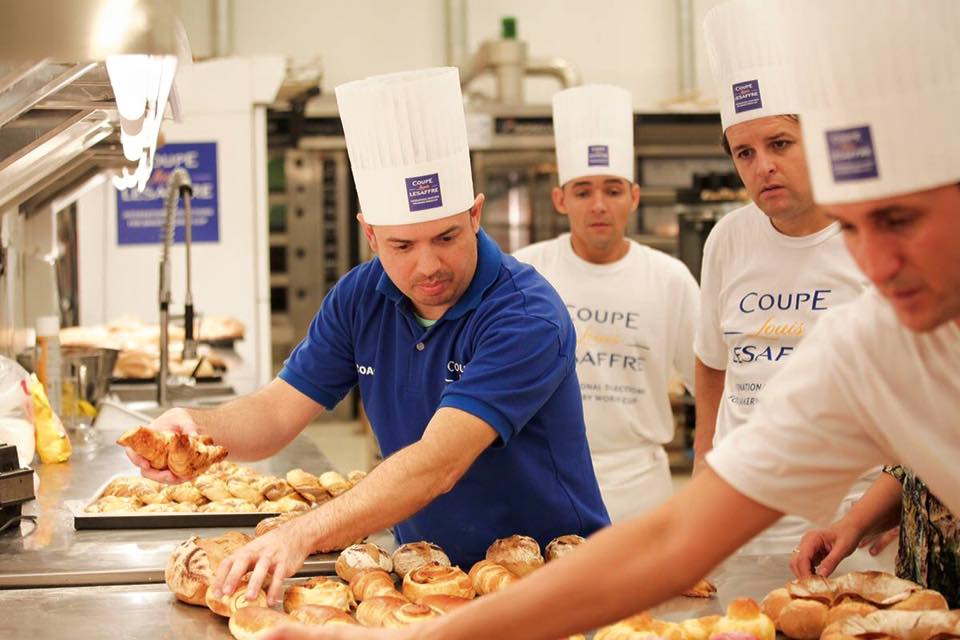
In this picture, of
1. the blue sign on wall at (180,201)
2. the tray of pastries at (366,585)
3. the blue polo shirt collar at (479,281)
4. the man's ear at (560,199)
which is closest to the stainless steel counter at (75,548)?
the tray of pastries at (366,585)

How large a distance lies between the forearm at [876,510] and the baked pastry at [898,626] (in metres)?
0.37

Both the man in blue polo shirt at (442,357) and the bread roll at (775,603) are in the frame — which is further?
the man in blue polo shirt at (442,357)

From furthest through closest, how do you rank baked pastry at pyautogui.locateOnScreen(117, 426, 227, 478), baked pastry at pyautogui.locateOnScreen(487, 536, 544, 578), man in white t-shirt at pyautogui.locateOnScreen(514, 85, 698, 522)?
man in white t-shirt at pyautogui.locateOnScreen(514, 85, 698, 522)
baked pastry at pyautogui.locateOnScreen(117, 426, 227, 478)
baked pastry at pyautogui.locateOnScreen(487, 536, 544, 578)

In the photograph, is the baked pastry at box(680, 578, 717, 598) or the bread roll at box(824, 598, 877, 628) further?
the baked pastry at box(680, 578, 717, 598)

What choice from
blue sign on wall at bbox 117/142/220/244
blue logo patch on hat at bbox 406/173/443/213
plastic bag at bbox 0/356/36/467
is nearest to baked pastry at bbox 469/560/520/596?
blue logo patch on hat at bbox 406/173/443/213

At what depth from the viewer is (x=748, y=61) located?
104 inches

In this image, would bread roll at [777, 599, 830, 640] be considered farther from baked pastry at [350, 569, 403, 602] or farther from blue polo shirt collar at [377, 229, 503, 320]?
blue polo shirt collar at [377, 229, 503, 320]

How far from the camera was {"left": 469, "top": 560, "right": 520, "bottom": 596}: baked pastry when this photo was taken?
6.01 ft

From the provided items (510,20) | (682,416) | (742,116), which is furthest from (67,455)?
(510,20)

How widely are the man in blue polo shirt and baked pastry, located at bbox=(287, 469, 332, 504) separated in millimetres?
133

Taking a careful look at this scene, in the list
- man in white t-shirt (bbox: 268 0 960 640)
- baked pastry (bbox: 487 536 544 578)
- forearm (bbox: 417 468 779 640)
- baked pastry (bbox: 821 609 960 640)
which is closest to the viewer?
man in white t-shirt (bbox: 268 0 960 640)

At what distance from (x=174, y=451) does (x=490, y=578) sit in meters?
0.70

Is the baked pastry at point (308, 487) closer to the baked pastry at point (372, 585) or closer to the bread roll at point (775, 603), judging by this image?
the baked pastry at point (372, 585)

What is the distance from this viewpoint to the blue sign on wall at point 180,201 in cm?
611
